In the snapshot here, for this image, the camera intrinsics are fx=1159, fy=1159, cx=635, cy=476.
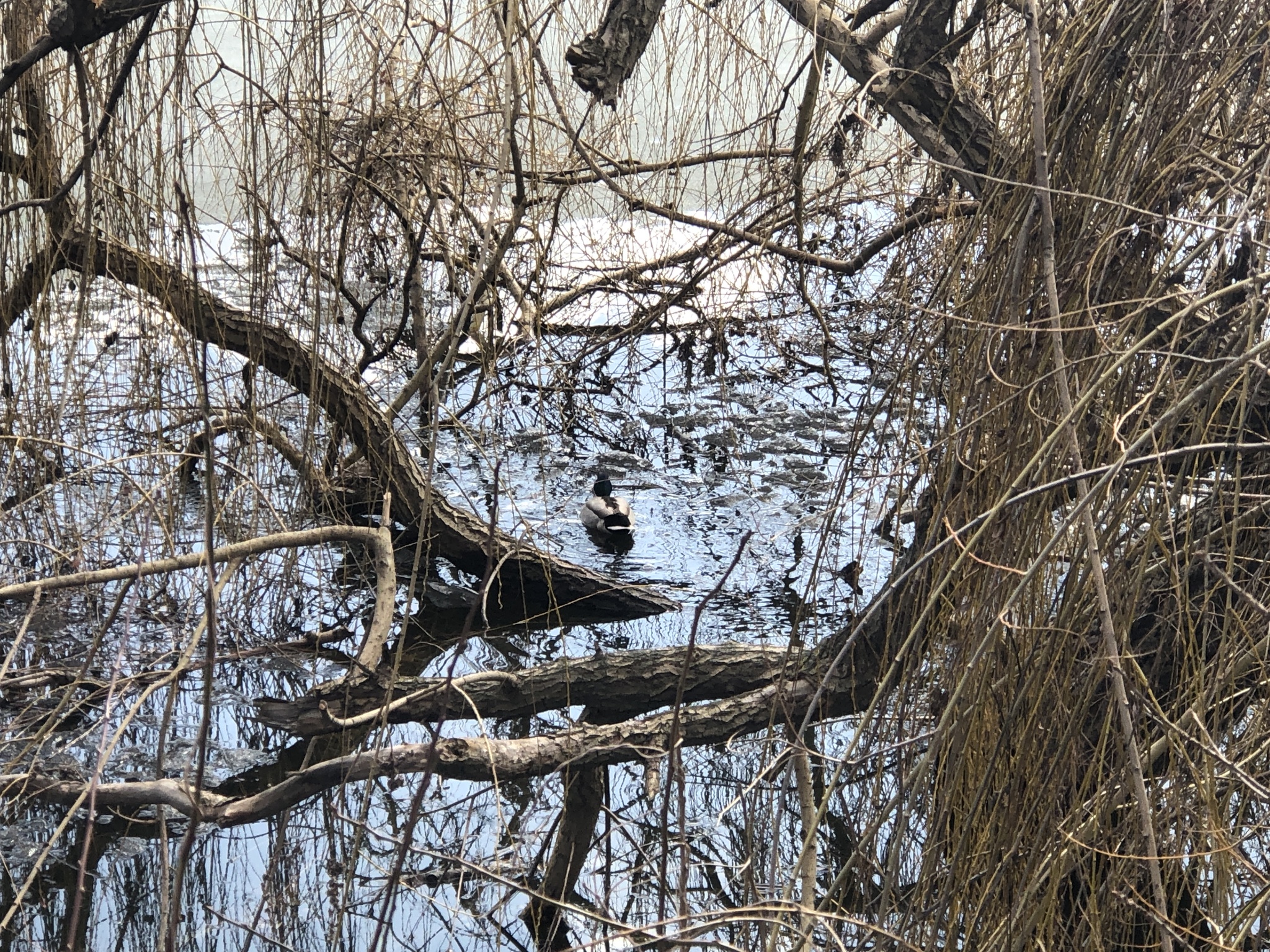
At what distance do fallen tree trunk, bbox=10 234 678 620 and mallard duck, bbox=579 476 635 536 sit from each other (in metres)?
0.40

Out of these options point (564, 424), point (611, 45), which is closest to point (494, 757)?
point (611, 45)

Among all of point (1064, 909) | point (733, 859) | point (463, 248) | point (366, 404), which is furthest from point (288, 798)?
point (463, 248)

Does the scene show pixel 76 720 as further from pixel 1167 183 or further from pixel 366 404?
pixel 1167 183

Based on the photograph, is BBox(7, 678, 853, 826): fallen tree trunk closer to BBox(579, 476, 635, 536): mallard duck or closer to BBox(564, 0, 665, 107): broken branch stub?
BBox(564, 0, 665, 107): broken branch stub

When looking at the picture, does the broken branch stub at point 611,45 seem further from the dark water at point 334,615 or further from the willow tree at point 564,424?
the dark water at point 334,615

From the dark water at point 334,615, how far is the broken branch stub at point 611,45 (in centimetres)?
79

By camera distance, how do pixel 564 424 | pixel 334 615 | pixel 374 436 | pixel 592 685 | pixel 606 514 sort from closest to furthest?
pixel 592 685 → pixel 374 436 → pixel 334 615 → pixel 606 514 → pixel 564 424

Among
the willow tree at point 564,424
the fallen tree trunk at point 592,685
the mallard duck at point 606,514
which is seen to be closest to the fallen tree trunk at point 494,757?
the willow tree at point 564,424

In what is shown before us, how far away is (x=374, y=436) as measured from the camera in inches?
145

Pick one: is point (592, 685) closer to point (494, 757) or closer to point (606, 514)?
point (494, 757)

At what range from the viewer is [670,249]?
15.8 ft

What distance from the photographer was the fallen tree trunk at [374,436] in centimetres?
296

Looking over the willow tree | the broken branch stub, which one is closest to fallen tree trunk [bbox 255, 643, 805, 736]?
the willow tree

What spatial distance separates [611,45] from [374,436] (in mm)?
1787
